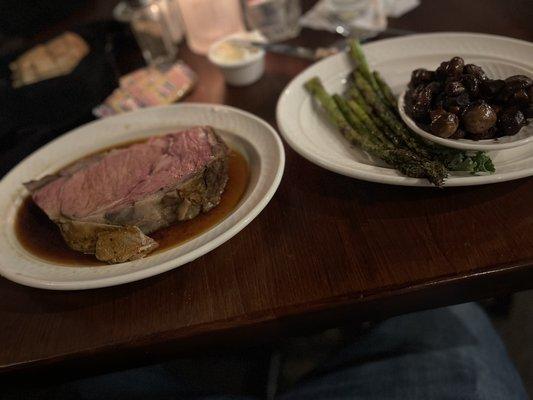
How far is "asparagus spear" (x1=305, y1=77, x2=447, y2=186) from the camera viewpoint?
3.86 ft

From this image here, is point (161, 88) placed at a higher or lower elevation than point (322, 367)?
higher

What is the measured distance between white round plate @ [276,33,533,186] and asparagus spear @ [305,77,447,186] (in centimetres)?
2

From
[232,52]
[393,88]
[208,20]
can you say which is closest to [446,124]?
[393,88]

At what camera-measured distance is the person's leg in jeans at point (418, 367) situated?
1332mm

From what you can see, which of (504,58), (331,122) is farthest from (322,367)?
(504,58)

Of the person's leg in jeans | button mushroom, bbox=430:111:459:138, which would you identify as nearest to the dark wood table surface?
button mushroom, bbox=430:111:459:138

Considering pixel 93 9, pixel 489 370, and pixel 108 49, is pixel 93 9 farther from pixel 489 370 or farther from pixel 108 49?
pixel 489 370

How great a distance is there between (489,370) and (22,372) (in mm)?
1432

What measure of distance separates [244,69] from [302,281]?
1.16m

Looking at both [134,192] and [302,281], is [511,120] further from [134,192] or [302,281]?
[134,192]

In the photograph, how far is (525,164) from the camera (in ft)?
3.90

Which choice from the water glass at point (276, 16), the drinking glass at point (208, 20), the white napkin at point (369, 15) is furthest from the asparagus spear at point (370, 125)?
the drinking glass at point (208, 20)

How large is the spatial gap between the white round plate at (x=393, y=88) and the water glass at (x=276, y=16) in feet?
2.15

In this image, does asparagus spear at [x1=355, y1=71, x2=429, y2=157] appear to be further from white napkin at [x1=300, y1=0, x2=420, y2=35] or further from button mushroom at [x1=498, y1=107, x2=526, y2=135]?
white napkin at [x1=300, y1=0, x2=420, y2=35]
